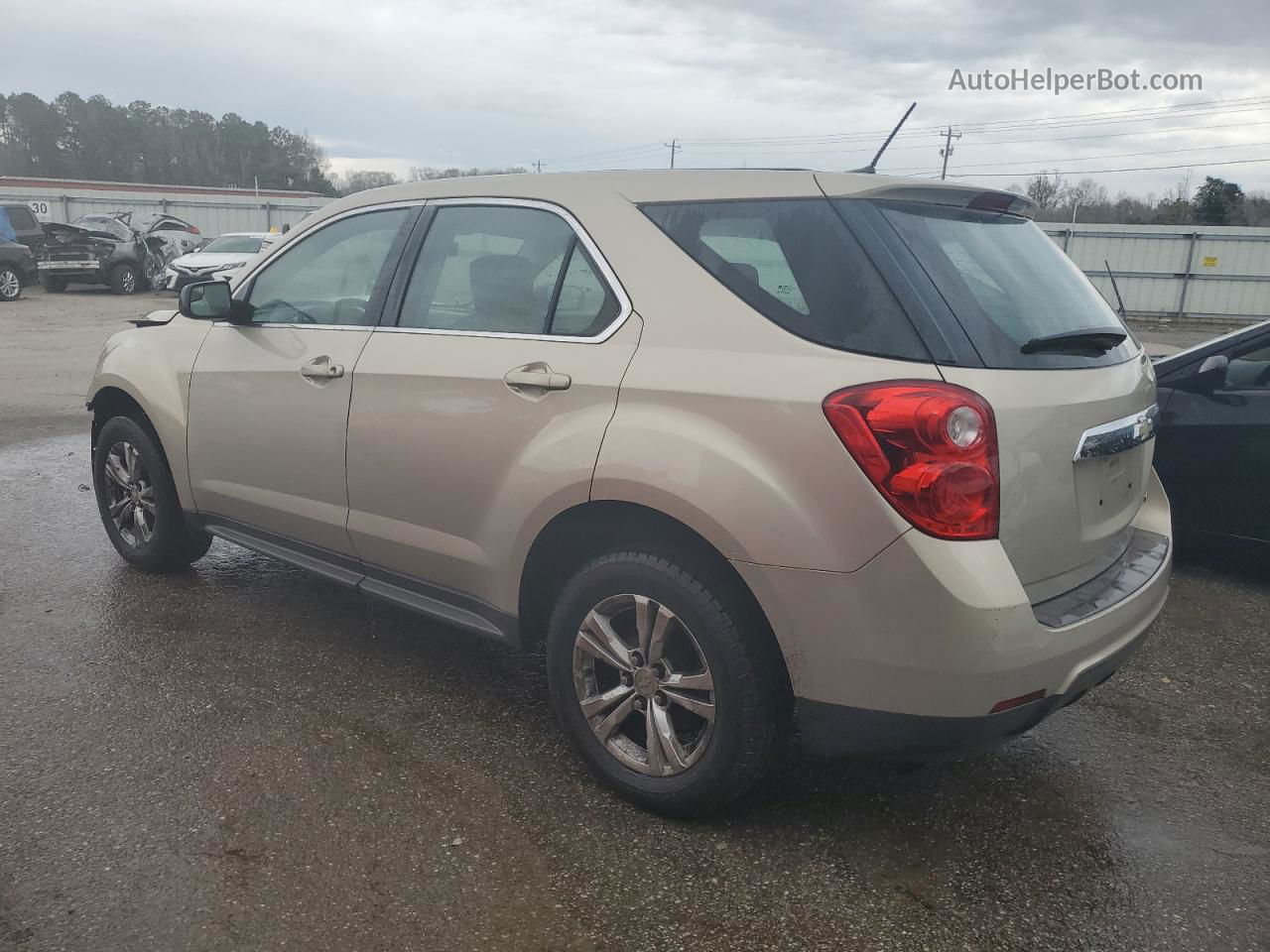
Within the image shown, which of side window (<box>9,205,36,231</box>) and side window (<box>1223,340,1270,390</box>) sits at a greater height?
side window (<box>9,205,36,231</box>)

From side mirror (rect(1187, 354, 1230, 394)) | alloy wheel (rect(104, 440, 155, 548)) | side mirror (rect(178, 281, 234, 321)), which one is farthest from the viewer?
side mirror (rect(1187, 354, 1230, 394))

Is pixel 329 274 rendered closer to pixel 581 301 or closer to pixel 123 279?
pixel 581 301

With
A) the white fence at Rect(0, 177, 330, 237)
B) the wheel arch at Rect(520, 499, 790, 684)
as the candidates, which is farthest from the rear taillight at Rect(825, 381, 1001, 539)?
the white fence at Rect(0, 177, 330, 237)

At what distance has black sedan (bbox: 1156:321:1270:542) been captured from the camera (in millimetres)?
4805

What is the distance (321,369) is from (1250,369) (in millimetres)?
4317

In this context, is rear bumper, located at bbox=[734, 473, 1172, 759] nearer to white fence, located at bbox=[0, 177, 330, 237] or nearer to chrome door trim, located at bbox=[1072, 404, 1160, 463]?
chrome door trim, located at bbox=[1072, 404, 1160, 463]

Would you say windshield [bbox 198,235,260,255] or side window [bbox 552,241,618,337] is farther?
windshield [bbox 198,235,260,255]

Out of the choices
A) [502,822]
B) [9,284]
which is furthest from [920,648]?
[9,284]

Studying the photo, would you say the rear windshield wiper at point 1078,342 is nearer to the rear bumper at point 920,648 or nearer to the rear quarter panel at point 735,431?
the rear quarter panel at point 735,431

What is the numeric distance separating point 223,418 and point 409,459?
1170 mm

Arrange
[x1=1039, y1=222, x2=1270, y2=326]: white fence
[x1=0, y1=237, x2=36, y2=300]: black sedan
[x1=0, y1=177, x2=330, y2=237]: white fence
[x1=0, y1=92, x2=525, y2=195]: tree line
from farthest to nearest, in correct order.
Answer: [x1=0, y1=92, x2=525, y2=195]: tree line → [x1=0, y1=177, x2=330, y2=237]: white fence → [x1=1039, y1=222, x2=1270, y2=326]: white fence → [x1=0, y1=237, x2=36, y2=300]: black sedan

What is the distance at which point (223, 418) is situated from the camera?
399 centimetres

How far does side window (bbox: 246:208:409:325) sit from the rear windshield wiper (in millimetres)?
2172

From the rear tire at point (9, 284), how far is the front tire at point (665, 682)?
21.7 metres
